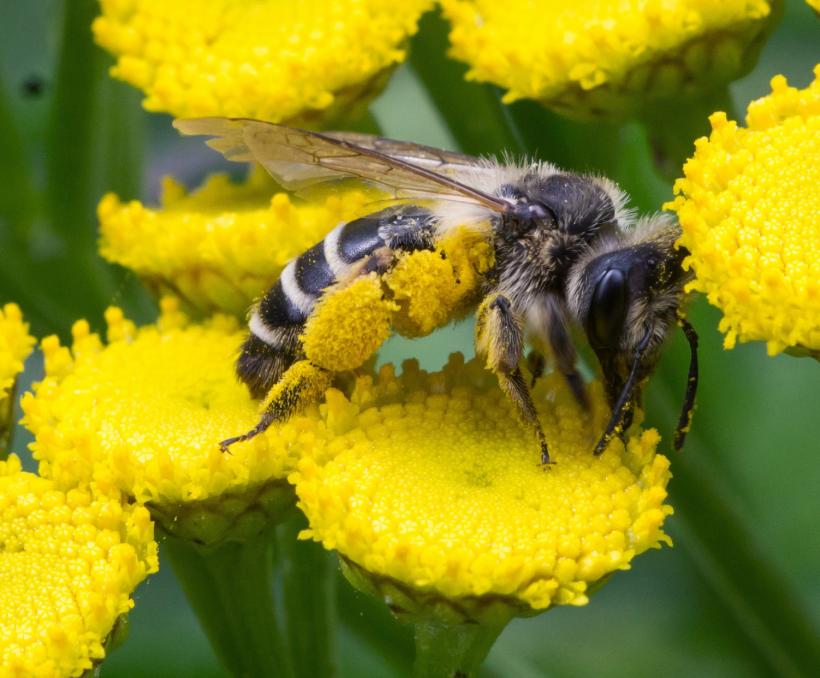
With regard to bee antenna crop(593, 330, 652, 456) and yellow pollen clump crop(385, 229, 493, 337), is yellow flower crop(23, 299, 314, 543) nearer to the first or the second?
yellow pollen clump crop(385, 229, 493, 337)

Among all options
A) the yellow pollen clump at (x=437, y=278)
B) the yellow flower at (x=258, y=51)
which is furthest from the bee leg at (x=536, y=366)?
the yellow flower at (x=258, y=51)

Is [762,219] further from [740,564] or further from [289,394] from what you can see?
[740,564]

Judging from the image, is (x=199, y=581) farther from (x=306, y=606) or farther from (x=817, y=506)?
(x=817, y=506)

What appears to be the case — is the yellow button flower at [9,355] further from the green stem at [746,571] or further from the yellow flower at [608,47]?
the green stem at [746,571]

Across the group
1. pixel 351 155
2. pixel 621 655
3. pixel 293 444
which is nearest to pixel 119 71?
pixel 351 155

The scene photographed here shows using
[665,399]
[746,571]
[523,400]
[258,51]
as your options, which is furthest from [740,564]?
[258,51]

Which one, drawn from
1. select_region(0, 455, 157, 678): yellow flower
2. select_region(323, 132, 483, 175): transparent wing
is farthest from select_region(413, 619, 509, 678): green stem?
select_region(323, 132, 483, 175): transparent wing
